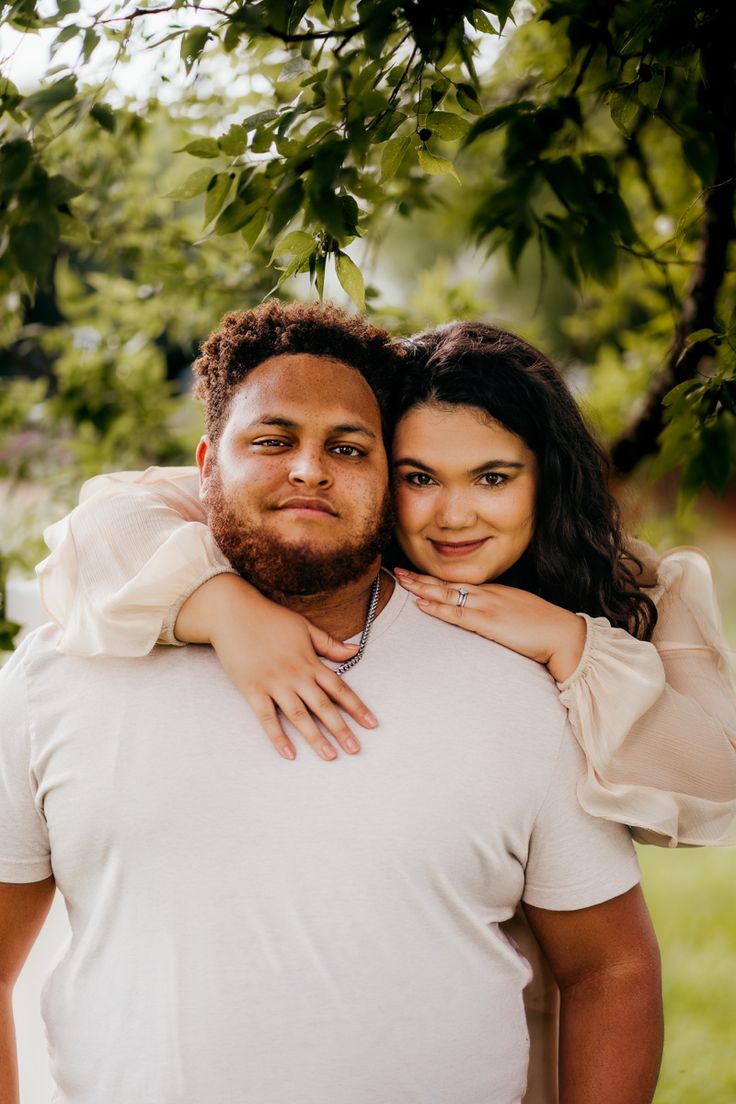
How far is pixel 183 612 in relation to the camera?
5.90ft

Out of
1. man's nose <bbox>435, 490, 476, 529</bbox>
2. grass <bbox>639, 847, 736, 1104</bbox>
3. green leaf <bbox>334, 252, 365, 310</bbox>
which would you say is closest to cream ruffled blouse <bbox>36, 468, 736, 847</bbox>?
man's nose <bbox>435, 490, 476, 529</bbox>

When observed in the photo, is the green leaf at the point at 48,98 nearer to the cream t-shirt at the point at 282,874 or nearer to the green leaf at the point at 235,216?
the green leaf at the point at 235,216

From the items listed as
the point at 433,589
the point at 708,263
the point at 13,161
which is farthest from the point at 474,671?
the point at 708,263

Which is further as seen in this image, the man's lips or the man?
the man's lips

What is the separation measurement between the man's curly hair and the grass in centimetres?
231

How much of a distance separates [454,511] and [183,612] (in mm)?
583

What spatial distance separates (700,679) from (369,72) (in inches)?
50.3

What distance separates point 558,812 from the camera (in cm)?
176

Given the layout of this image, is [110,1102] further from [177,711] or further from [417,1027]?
[177,711]

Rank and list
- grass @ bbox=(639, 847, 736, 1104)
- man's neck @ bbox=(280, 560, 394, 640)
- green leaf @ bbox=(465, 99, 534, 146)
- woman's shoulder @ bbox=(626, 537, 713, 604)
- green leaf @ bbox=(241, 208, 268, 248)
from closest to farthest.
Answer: green leaf @ bbox=(241, 208, 268, 248)
green leaf @ bbox=(465, 99, 534, 146)
man's neck @ bbox=(280, 560, 394, 640)
woman's shoulder @ bbox=(626, 537, 713, 604)
grass @ bbox=(639, 847, 736, 1104)

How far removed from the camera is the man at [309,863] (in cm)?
164

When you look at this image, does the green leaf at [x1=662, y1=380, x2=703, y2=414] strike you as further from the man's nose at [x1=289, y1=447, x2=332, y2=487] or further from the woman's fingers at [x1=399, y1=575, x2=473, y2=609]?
the man's nose at [x1=289, y1=447, x2=332, y2=487]

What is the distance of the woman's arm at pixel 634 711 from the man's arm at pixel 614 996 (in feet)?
0.58

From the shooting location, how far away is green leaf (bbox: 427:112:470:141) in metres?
1.64
